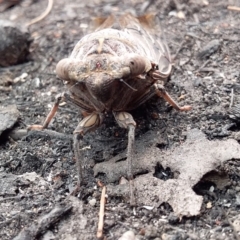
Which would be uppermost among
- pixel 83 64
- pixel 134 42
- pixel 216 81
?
pixel 83 64

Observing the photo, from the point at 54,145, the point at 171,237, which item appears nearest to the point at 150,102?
the point at 54,145

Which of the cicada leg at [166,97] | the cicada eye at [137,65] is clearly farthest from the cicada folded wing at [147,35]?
the cicada eye at [137,65]

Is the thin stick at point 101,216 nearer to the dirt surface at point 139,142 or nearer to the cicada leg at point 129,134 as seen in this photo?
the dirt surface at point 139,142

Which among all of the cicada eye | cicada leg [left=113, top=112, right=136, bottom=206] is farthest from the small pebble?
the cicada eye

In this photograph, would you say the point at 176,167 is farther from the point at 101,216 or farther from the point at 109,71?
the point at 109,71

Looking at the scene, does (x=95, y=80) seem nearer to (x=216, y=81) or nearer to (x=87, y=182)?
(x=87, y=182)

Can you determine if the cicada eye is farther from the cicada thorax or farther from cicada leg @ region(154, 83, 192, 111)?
cicada leg @ region(154, 83, 192, 111)
